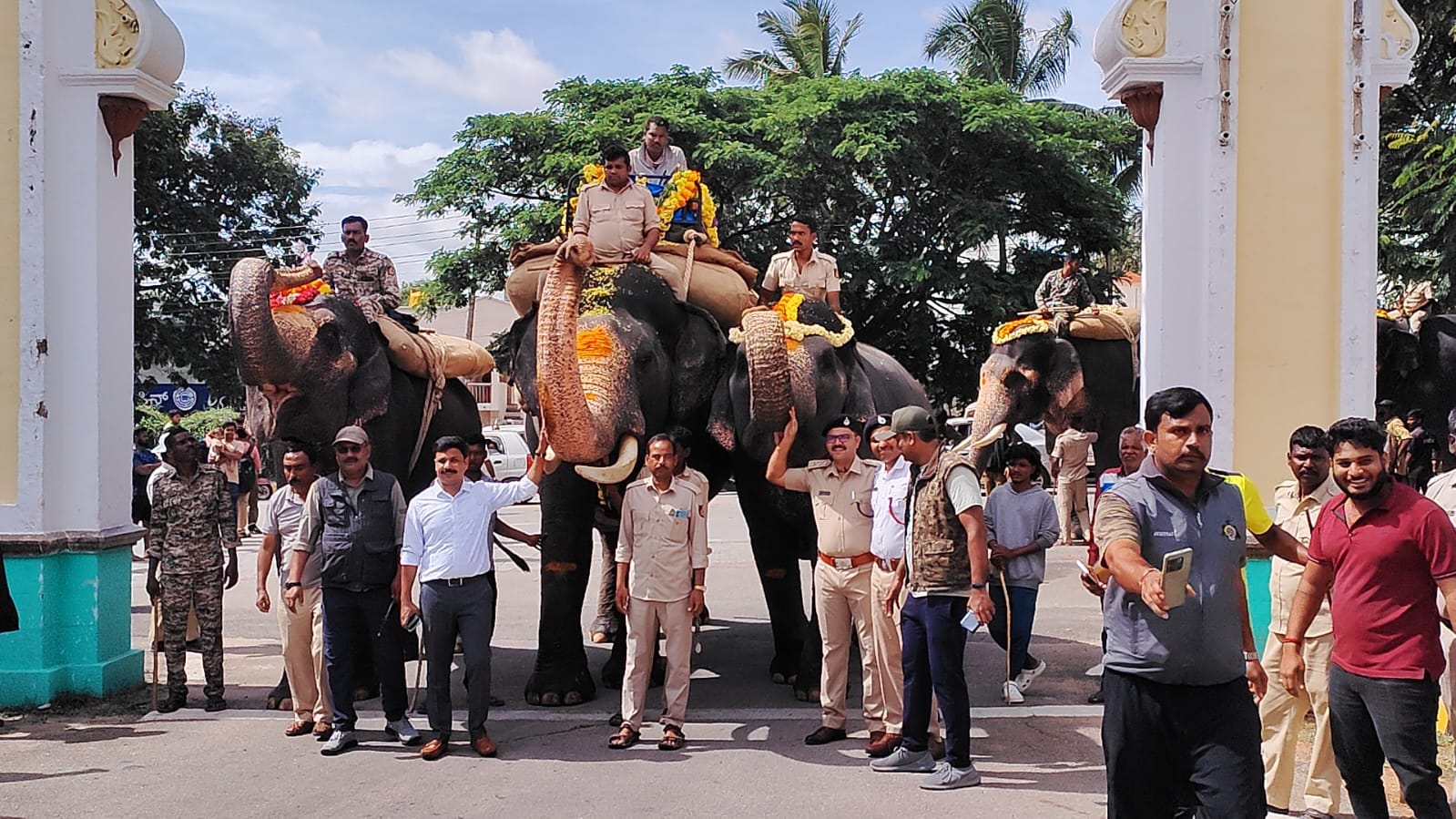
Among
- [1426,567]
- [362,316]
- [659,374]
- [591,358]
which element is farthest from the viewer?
[362,316]

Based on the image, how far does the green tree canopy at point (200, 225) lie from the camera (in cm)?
2445

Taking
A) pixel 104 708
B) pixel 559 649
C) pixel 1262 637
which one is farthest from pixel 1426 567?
pixel 104 708

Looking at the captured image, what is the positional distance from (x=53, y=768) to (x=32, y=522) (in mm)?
1838

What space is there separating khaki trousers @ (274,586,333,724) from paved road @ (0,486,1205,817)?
0.65ft

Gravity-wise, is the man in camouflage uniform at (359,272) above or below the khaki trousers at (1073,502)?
above

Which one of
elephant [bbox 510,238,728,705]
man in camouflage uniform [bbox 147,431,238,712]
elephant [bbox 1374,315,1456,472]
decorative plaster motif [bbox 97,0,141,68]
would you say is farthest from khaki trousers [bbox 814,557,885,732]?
elephant [bbox 1374,315,1456,472]

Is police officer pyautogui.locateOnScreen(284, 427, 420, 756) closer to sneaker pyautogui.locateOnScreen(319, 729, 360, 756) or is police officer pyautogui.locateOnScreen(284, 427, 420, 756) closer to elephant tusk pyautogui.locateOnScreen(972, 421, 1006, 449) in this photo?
sneaker pyautogui.locateOnScreen(319, 729, 360, 756)

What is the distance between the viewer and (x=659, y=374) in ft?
26.6

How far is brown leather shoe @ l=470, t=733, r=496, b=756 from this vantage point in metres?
6.79

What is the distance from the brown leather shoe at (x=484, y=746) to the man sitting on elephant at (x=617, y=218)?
308cm

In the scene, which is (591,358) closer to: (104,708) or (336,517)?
(336,517)

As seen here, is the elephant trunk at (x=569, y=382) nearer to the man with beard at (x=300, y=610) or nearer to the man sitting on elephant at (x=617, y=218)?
the man sitting on elephant at (x=617, y=218)

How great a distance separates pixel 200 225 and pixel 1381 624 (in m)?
24.2

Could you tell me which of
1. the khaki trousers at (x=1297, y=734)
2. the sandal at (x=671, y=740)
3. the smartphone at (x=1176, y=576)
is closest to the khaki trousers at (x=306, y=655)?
the sandal at (x=671, y=740)
